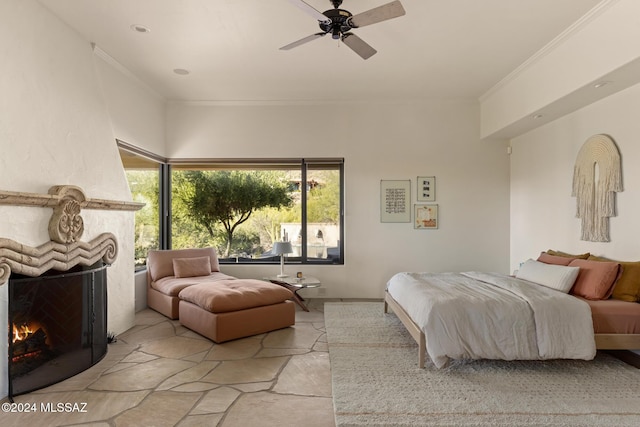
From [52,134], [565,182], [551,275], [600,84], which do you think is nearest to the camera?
[52,134]

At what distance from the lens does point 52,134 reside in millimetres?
3100

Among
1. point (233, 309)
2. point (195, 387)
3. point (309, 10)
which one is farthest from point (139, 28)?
point (195, 387)

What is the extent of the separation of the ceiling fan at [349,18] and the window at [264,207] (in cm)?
287

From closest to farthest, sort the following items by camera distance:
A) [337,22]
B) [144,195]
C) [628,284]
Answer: [337,22] < [628,284] < [144,195]

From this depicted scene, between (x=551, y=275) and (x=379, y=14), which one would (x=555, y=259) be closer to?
(x=551, y=275)

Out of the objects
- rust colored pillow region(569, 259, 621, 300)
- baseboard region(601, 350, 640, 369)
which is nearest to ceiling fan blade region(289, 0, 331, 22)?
rust colored pillow region(569, 259, 621, 300)

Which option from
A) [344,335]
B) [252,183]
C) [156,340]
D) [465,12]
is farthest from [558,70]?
[156,340]

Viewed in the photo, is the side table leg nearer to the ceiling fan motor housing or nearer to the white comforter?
the white comforter

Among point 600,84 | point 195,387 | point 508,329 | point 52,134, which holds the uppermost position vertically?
point 600,84

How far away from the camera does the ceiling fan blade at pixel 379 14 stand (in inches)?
101

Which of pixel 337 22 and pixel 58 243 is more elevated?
pixel 337 22

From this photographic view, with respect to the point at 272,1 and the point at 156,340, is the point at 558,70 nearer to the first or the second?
the point at 272,1

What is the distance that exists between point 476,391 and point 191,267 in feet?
12.3

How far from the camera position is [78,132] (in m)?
3.43
